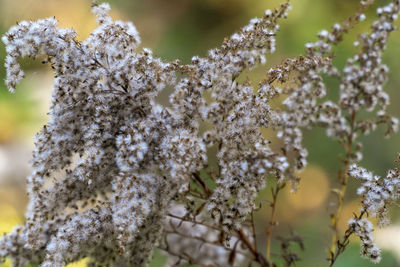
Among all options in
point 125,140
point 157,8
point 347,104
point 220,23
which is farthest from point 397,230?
point 157,8

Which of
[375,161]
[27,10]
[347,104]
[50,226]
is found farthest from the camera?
[27,10]

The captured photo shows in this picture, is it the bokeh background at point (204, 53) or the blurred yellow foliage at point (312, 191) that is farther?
the blurred yellow foliage at point (312, 191)

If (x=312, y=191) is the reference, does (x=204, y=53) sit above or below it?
above

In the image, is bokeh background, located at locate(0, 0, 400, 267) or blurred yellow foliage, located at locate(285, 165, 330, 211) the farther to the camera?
blurred yellow foliage, located at locate(285, 165, 330, 211)

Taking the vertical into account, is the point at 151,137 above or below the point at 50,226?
above

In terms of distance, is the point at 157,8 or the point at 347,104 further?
the point at 157,8

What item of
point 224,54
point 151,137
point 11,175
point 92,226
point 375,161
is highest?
point 375,161

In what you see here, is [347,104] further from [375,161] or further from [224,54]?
[375,161]

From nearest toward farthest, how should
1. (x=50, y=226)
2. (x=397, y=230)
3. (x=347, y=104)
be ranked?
(x=50, y=226) < (x=347, y=104) < (x=397, y=230)
